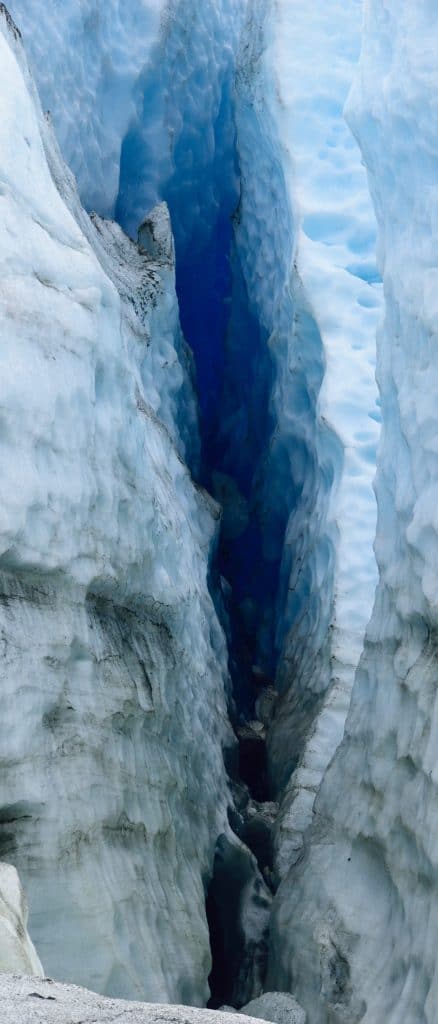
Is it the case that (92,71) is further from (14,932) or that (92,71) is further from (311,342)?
(14,932)

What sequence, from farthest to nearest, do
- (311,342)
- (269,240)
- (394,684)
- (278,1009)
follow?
(269,240), (311,342), (394,684), (278,1009)

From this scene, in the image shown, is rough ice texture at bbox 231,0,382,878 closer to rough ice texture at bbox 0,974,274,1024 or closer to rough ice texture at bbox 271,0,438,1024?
rough ice texture at bbox 271,0,438,1024

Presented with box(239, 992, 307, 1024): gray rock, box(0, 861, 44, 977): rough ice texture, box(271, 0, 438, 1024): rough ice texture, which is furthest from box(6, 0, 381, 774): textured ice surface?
box(0, 861, 44, 977): rough ice texture

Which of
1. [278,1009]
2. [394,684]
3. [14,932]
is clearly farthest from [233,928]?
[14,932]

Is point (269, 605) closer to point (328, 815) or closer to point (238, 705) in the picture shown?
point (238, 705)

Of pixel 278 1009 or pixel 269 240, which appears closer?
pixel 278 1009

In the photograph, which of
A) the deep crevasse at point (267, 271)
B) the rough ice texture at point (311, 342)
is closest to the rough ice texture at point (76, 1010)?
the deep crevasse at point (267, 271)

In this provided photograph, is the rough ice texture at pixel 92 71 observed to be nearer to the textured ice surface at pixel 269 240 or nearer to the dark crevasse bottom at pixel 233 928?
the textured ice surface at pixel 269 240
